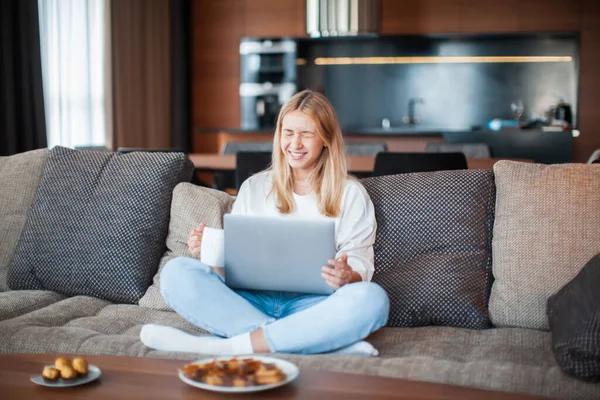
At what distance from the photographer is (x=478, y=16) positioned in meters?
8.29

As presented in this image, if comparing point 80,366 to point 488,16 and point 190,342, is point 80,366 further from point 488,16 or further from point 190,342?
point 488,16

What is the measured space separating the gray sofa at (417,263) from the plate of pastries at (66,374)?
0.49 metres

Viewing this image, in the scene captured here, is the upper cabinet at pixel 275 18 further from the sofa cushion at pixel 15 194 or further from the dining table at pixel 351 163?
the sofa cushion at pixel 15 194

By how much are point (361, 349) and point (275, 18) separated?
23.6 feet

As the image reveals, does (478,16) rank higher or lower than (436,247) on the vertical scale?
higher

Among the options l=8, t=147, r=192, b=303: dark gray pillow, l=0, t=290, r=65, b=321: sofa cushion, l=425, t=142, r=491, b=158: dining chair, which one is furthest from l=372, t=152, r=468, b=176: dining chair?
l=0, t=290, r=65, b=321: sofa cushion

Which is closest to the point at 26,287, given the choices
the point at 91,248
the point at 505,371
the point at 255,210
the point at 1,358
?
the point at 91,248

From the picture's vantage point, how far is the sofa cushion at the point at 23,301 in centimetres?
246

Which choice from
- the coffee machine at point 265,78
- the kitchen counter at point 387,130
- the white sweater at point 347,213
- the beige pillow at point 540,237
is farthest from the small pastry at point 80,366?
the coffee machine at point 265,78

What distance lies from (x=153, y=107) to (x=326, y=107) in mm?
6042

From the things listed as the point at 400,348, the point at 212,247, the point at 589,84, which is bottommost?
the point at 400,348

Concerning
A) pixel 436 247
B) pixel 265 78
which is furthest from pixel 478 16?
pixel 436 247

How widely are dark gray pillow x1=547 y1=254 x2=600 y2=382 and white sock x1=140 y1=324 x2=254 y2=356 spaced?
2.50ft

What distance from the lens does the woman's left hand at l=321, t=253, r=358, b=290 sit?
6.79ft
